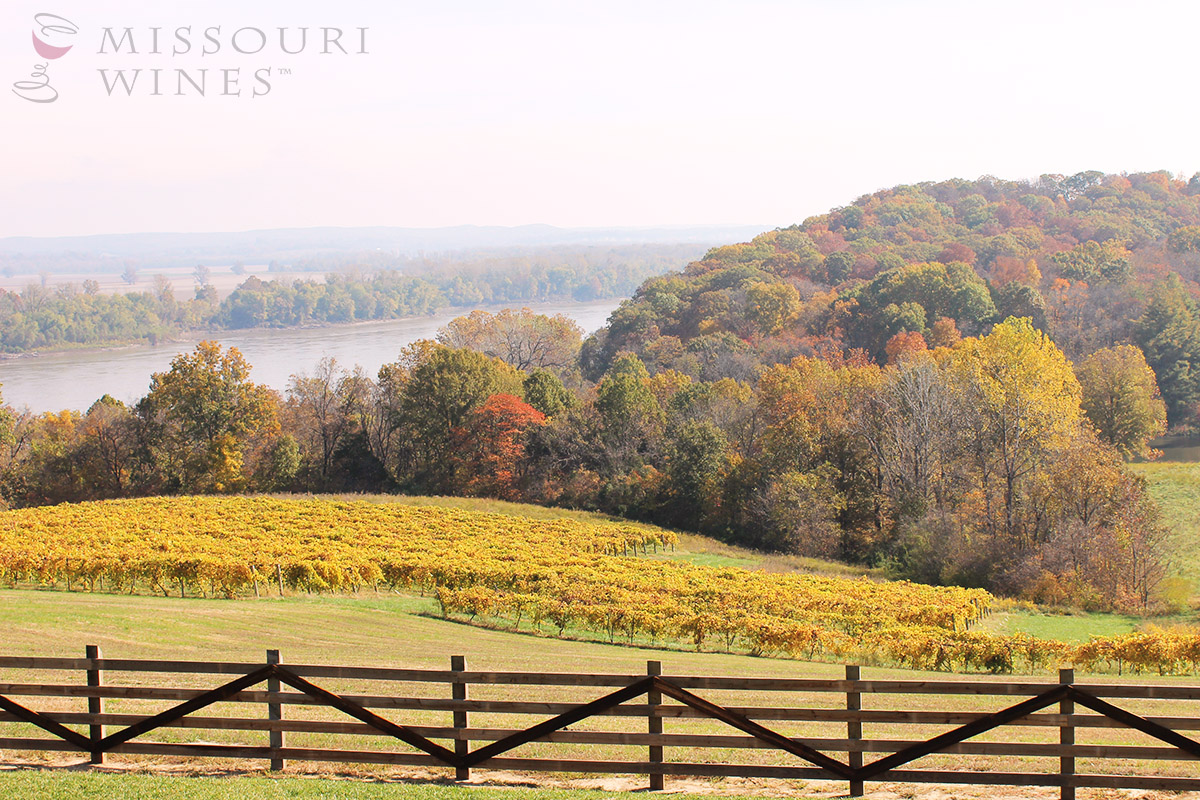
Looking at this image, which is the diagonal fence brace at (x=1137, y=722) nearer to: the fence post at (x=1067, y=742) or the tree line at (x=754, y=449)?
the fence post at (x=1067, y=742)

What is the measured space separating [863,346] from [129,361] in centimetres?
12324

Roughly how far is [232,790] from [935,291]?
90549 mm

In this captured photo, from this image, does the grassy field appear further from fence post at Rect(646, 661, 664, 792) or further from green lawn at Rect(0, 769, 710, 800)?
green lawn at Rect(0, 769, 710, 800)

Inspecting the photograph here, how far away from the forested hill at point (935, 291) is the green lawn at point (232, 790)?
72.7 m

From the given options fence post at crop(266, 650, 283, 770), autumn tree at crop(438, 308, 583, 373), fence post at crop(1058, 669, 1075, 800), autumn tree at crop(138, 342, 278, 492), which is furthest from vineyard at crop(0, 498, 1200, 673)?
autumn tree at crop(438, 308, 583, 373)

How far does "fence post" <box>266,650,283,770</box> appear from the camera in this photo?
945 cm

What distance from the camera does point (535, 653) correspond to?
19.5 m

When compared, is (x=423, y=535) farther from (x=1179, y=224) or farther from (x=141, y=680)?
(x=1179, y=224)

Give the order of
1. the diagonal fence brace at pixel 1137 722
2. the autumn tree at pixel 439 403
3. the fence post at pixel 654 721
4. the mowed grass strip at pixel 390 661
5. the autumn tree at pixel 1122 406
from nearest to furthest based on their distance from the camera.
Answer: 1. the diagonal fence brace at pixel 1137 722
2. the fence post at pixel 654 721
3. the mowed grass strip at pixel 390 661
4. the autumn tree at pixel 439 403
5. the autumn tree at pixel 1122 406

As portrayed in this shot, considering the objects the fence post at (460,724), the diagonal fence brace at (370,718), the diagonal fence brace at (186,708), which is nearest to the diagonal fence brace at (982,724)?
the fence post at (460,724)

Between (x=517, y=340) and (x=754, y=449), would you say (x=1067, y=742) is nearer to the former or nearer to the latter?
(x=754, y=449)

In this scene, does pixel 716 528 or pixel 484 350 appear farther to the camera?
pixel 484 350

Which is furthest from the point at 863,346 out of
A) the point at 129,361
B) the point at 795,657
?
the point at 129,361

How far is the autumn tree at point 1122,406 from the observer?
6875 centimetres
